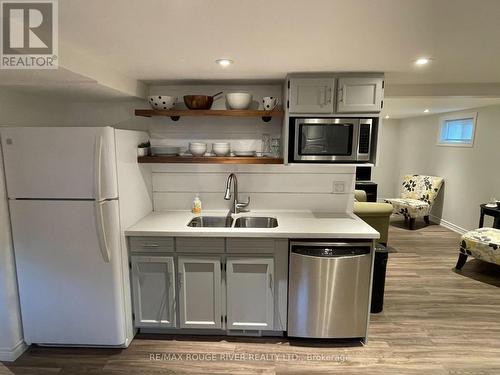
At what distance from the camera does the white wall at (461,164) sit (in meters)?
4.59

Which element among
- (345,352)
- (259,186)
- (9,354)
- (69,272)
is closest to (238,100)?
(259,186)

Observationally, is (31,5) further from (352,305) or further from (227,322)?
(352,305)

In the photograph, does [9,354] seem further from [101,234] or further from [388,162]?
[388,162]

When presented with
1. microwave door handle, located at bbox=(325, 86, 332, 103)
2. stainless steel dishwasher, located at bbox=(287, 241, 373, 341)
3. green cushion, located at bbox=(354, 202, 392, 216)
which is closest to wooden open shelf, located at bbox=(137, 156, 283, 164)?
microwave door handle, located at bbox=(325, 86, 332, 103)

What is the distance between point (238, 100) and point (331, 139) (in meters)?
0.84

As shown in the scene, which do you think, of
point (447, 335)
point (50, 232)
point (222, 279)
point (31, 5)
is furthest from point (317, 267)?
point (31, 5)

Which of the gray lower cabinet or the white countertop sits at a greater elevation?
the white countertop

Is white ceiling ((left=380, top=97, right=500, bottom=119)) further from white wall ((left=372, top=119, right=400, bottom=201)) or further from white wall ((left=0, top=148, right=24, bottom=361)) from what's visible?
white wall ((left=0, top=148, right=24, bottom=361))

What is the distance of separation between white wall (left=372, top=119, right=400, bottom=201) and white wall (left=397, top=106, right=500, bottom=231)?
45 cm

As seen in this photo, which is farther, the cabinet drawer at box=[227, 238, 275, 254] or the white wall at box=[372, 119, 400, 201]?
the white wall at box=[372, 119, 400, 201]

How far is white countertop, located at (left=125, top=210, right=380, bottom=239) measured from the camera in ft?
7.47

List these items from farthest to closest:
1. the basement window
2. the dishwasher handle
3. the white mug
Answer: the basement window, the white mug, the dishwasher handle

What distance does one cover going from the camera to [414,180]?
240 inches

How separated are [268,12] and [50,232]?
6.71ft
